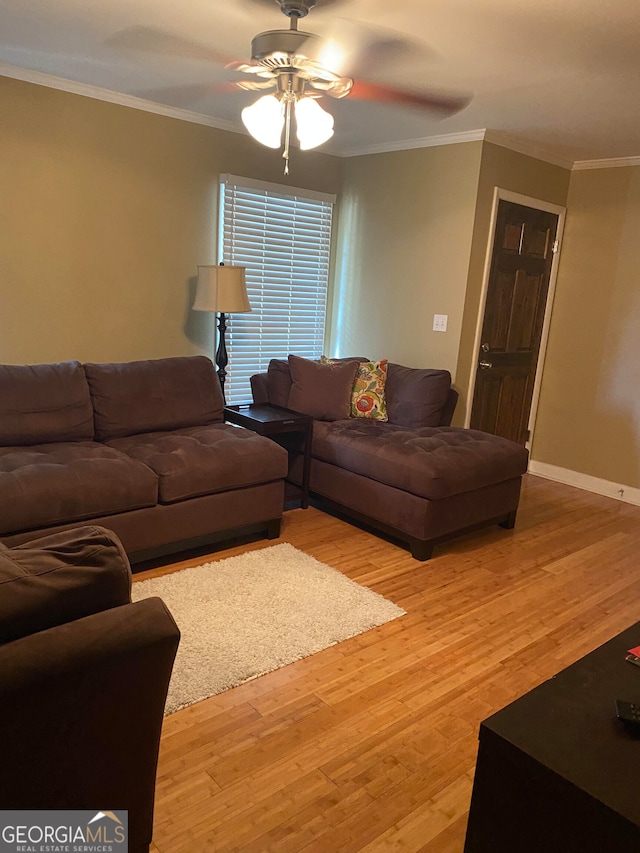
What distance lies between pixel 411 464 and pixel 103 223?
8.06ft

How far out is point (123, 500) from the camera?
284 cm

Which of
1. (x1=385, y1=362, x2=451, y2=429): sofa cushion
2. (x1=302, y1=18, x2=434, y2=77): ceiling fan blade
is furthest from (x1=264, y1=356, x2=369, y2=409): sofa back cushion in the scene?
(x1=302, y1=18, x2=434, y2=77): ceiling fan blade

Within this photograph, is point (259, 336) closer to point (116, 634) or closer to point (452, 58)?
point (452, 58)

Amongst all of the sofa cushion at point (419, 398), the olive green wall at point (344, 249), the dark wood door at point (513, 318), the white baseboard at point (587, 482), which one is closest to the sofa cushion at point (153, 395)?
the olive green wall at point (344, 249)

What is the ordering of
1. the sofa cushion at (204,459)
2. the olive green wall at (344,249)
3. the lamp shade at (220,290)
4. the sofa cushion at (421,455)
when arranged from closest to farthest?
1. the sofa cushion at (204,459)
2. the sofa cushion at (421,455)
3. the olive green wall at (344,249)
4. the lamp shade at (220,290)

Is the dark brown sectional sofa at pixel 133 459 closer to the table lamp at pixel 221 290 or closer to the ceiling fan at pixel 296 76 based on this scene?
the table lamp at pixel 221 290

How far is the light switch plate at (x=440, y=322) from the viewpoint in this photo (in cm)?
441

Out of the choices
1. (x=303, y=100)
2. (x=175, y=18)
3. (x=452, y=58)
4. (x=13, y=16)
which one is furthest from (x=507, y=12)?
(x=13, y=16)

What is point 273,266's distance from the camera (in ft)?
15.6

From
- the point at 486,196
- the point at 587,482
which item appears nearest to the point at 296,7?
the point at 486,196

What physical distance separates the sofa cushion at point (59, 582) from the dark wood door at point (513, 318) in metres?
3.64

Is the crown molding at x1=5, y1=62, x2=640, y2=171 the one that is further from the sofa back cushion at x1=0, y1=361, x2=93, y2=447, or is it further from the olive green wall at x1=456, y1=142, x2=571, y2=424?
the sofa back cushion at x1=0, y1=361, x2=93, y2=447

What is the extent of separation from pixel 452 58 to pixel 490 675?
2663mm

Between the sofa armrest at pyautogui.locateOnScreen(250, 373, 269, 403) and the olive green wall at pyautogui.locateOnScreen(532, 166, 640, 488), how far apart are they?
2.38m
